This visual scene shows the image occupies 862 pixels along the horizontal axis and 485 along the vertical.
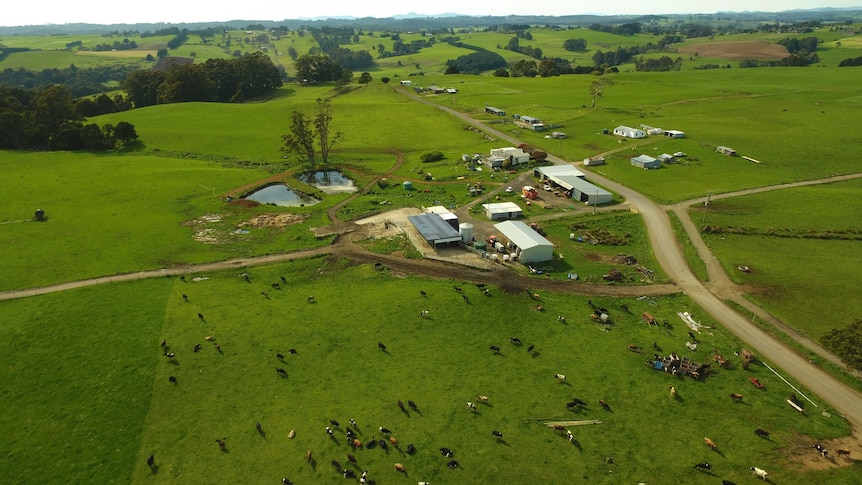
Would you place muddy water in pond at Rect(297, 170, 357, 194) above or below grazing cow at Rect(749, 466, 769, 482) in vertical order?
above

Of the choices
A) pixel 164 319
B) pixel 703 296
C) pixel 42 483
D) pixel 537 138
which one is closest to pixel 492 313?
pixel 703 296

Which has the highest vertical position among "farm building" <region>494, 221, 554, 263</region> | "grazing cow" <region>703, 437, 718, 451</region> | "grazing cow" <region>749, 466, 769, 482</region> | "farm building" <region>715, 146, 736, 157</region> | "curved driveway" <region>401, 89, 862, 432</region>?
"farm building" <region>715, 146, 736, 157</region>

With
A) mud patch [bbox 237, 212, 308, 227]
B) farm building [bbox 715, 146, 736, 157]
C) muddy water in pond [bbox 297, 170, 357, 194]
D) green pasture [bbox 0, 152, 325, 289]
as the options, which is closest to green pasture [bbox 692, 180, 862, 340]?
farm building [bbox 715, 146, 736, 157]

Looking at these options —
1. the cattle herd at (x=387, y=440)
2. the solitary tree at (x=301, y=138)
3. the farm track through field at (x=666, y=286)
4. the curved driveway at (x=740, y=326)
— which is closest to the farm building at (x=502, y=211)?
the farm track through field at (x=666, y=286)

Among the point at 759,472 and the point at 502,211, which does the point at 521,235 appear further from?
the point at 759,472

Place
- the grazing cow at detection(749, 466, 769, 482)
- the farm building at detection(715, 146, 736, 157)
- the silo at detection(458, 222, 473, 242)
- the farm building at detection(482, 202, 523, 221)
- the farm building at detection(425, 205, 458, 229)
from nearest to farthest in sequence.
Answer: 1. the grazing cow at detection(749, 466, 769, 482)
2. the silo at detection(458, 222, 473, 242)
3. the farm building at detection(425, 205, 458, 229)
4. the farm building at detection(482, 202, 523, 221)
5. the farm building at detection(715, 146, 736, 157)

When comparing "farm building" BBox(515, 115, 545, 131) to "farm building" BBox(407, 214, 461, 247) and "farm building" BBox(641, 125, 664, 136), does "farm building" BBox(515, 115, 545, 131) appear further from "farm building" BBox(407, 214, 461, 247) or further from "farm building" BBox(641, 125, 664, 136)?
"farm building" BBox(407, 214, 461, 247)

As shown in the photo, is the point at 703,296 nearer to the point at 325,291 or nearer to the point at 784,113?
the point at 325,291
